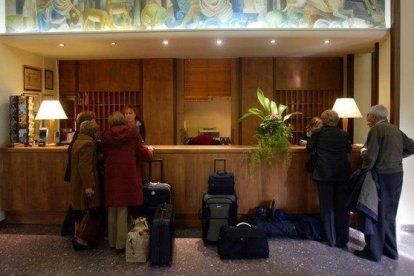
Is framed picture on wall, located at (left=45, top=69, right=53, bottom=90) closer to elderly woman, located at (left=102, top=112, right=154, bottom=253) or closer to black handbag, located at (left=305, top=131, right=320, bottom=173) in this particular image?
elderly woman, located at (left=102, top=112, right=154, bottom=253)

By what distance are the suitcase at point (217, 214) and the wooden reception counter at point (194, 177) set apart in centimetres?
62

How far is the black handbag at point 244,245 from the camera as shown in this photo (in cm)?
407

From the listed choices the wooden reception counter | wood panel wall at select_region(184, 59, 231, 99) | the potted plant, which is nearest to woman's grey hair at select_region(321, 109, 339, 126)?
the potted plant

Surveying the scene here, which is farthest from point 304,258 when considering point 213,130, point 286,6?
point 213,130

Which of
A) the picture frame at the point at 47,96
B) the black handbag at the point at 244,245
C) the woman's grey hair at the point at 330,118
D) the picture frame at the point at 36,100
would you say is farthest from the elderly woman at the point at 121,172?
the picture frame at the point at 47,96

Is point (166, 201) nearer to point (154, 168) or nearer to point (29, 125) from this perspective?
point (154, 168)

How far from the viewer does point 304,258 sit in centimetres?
412

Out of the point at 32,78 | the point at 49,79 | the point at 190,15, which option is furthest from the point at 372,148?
the point at 49,79

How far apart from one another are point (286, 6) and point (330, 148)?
2.07 m

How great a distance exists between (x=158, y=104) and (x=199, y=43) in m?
2.21

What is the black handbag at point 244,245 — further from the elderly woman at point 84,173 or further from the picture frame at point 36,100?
the picture frame at point 36,100

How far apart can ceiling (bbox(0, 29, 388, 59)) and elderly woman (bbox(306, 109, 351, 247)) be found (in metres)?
1.46

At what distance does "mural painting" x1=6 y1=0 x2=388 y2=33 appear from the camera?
204 inches

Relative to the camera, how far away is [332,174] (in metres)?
4.35
